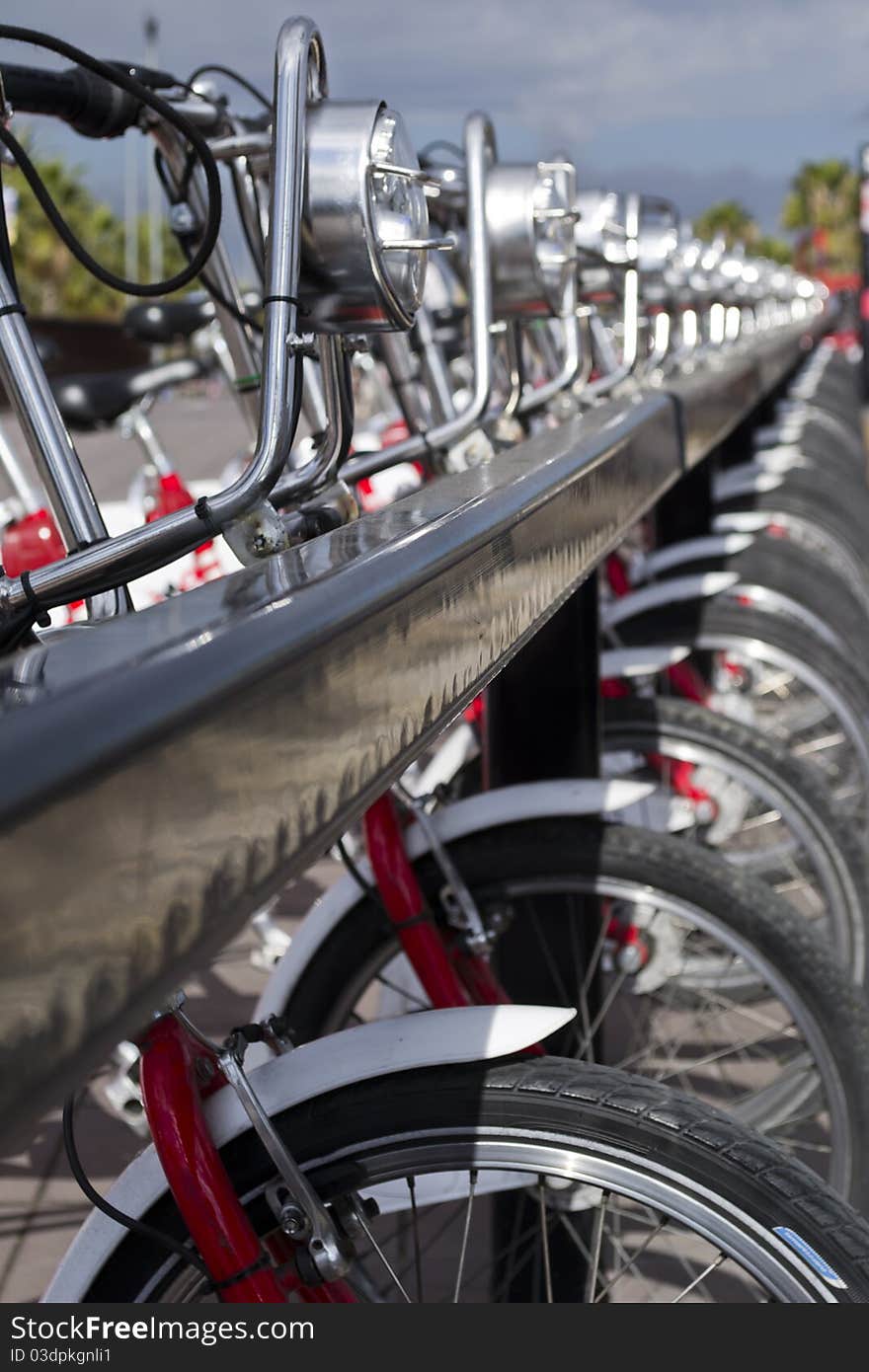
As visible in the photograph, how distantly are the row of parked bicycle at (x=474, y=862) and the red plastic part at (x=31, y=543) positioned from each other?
0.06 ft

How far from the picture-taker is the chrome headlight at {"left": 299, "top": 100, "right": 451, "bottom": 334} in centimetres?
140

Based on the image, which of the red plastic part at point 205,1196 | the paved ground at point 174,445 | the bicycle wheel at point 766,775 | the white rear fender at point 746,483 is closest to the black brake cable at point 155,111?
the red plastic part at point 205,1196

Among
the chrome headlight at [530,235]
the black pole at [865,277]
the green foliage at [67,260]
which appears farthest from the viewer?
the green foliage at [67,260]

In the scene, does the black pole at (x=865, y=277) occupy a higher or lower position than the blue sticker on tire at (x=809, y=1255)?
higher

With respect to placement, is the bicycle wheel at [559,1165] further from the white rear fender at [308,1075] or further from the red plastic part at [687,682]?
the red plastic part at [687,682]

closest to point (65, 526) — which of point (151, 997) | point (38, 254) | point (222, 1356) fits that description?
point (222, 1356)

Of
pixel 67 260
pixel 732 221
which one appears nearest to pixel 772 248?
pixel 732 221

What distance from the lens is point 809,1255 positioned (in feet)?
4.43

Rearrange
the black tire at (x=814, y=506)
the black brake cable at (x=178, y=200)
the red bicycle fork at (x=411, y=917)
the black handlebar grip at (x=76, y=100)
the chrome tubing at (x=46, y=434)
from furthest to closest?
the black tire at (x=814, y=506), the black brake cable at (x=178, y=200), the red bicycle fork at (x=411, y=917), the black handlebar grip at (x=76, y=100), the chrome tubing at (x=46, y=434)

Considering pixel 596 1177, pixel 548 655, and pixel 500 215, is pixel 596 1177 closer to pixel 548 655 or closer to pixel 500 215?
pixel 548 655

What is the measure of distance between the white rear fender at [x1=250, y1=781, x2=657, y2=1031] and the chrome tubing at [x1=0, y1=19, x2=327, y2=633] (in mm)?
932

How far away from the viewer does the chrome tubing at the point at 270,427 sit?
1.32 m

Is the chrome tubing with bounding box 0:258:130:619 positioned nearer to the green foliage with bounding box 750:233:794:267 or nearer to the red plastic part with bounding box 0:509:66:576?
the red plastic part with bounding box 0:509:66:576

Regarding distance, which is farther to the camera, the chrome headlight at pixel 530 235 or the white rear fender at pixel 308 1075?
the chrome headlight at pixel 530 235
